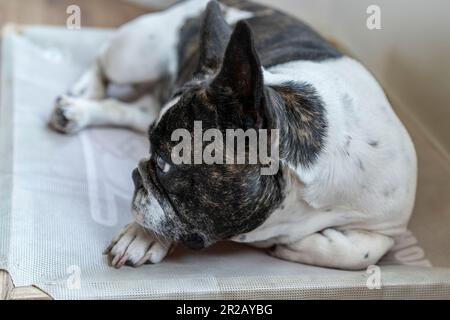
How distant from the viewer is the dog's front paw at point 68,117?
77.2 inches

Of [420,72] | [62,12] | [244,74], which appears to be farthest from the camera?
[62,12]

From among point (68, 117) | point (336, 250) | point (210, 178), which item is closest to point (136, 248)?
point (210, 178)

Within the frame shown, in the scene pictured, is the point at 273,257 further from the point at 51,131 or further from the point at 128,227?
the point at 51,131

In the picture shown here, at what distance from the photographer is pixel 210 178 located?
47.5 inches

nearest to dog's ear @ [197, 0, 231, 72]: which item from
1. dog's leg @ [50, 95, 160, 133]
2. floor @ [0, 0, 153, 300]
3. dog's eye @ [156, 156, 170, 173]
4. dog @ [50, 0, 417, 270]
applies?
dog @ [50, 0, 417, 270]

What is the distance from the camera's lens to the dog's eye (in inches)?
49.7

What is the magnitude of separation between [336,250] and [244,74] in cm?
49

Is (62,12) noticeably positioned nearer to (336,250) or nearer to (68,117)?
(68,117)

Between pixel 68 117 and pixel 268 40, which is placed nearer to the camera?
pixel 268 40

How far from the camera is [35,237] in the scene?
4.51 feet

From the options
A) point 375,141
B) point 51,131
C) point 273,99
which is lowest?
point 51,131

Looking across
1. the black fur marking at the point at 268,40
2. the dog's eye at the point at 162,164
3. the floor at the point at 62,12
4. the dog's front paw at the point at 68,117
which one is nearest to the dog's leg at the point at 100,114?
the dog's front paw at the point at 68,117
